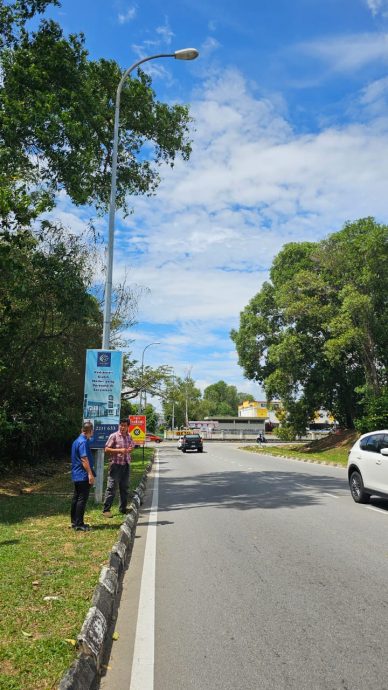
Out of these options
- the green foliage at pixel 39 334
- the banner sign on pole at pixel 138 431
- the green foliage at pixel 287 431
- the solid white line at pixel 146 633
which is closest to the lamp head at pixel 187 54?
the green foliage at pixel 39 334

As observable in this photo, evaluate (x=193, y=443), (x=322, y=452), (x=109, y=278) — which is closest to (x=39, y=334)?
(x=109, y=278)

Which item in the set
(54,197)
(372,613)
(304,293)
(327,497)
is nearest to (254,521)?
(327,497)

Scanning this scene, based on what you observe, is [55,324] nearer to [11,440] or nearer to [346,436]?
[11,440]

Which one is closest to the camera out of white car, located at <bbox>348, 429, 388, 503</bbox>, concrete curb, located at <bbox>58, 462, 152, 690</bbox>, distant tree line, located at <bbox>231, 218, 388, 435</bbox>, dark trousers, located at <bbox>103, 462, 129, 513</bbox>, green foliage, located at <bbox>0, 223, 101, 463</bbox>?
concrete curb, located at <bbox>58, 462, 152, 690</bbox>

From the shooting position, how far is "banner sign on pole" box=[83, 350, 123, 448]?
37.8 feet

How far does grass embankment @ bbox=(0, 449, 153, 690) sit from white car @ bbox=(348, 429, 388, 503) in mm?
5047

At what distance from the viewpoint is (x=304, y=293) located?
34375mm

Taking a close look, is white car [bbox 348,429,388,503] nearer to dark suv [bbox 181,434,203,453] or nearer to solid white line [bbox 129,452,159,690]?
solid white line [bbox 129,452,159,690]

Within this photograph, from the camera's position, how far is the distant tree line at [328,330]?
27.9 metres

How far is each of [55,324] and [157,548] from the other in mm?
11227

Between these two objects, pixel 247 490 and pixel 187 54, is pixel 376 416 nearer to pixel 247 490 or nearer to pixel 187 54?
pixel 247 490

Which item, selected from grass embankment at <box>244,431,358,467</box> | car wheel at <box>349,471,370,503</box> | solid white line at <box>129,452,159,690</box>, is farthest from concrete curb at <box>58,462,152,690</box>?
grass embankment at <box>244,431,358,467</box>

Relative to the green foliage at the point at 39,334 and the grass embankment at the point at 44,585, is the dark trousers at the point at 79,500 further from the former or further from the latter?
the green foliage at the point at 39,334

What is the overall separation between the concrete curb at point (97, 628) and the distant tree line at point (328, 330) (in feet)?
70.2
